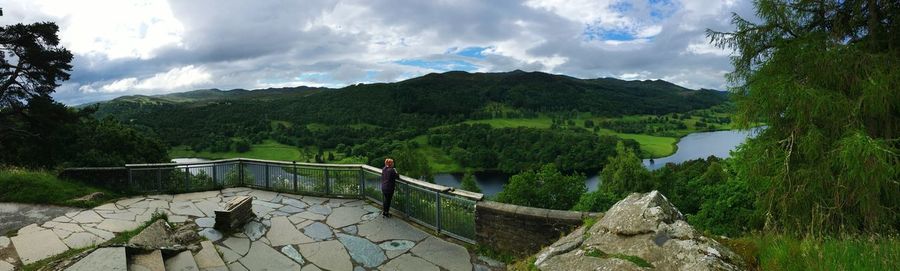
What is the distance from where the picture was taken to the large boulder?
12.8ft

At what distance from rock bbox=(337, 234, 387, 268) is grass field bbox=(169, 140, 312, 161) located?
78.4 metres

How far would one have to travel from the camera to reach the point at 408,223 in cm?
938

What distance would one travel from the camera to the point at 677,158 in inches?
3981

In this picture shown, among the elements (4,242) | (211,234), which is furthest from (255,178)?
(4,242)

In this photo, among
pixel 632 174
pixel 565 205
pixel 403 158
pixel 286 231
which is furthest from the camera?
pixel 403 158

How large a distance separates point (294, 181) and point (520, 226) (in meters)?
7.07

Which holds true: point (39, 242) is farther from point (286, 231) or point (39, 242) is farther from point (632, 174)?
point (632, 174)

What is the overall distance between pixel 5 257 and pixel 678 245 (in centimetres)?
870

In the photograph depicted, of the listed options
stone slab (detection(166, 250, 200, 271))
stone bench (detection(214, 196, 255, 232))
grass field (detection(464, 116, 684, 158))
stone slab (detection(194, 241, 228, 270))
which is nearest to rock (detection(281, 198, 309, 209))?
stone bench (detection(214, 196, 255, 232))

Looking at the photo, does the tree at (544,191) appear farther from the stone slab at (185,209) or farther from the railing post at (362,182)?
the stone slab at (185,209)

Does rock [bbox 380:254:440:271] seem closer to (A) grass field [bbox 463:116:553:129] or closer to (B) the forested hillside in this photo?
(B) the forested hillside

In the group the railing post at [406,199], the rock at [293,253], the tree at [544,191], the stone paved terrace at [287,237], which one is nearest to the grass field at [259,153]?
the tree at [544,191]

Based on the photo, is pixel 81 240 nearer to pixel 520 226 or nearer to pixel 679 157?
pixel 520 226

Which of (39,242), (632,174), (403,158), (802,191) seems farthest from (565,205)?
(403,158)
